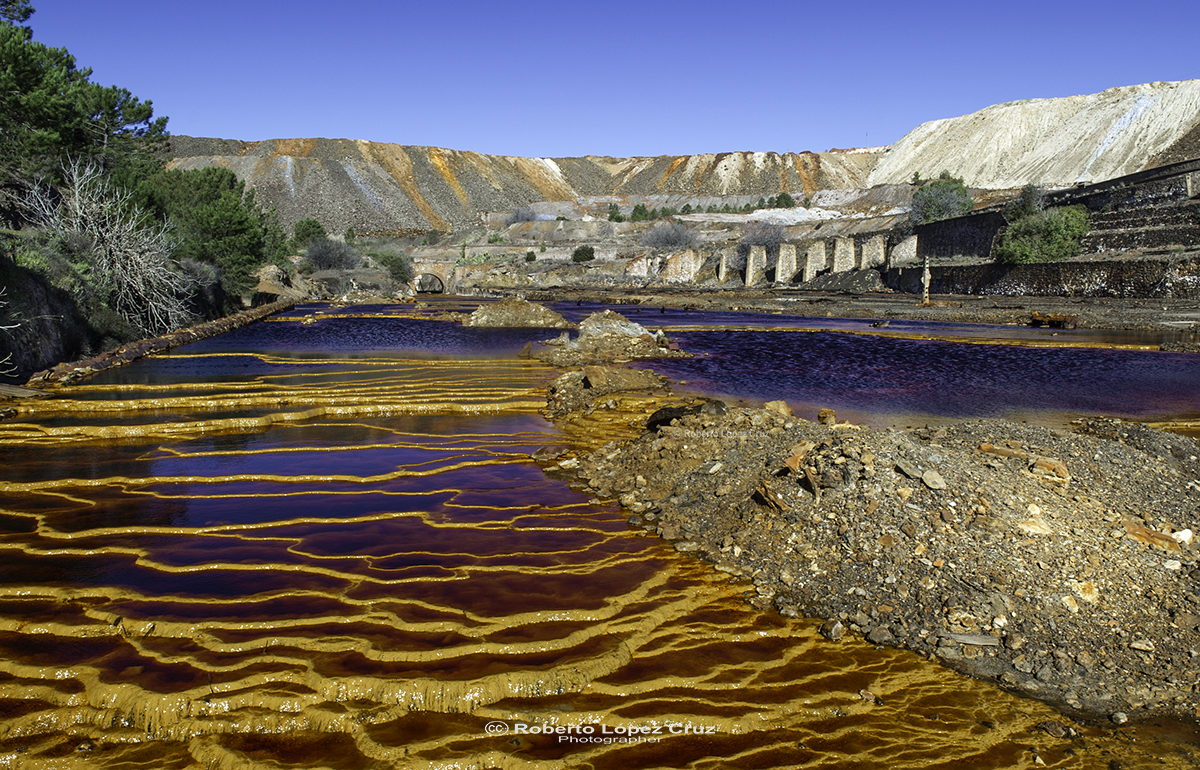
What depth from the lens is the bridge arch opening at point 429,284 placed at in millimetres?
61062

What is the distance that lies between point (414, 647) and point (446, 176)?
4624 inches

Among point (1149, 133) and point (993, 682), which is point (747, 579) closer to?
point (993, 682)

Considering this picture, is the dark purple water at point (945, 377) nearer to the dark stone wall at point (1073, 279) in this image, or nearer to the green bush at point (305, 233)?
the dark stone wall at point (1073, 279)

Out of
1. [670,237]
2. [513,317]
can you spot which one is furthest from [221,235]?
[670,237]

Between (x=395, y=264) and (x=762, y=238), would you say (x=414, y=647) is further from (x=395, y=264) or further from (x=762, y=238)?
(x=762, y=238)

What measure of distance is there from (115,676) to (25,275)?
16.4 metres

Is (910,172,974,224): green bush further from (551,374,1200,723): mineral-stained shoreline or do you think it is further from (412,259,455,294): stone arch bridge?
(551,374,1200,723): mineral-stained shoreline

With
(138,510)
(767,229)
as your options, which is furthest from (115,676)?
(767,229)

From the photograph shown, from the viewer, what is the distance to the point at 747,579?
582 cm

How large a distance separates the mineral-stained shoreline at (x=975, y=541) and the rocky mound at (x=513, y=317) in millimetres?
21303

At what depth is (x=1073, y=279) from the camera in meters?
35.0

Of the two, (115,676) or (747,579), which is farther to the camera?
(747,579)

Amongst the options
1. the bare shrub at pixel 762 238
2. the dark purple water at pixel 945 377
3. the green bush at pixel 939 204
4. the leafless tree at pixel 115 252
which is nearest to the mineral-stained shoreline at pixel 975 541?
the dark purple water at pixel 945 377

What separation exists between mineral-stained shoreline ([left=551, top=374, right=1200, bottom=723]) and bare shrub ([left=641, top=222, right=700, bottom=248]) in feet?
203
